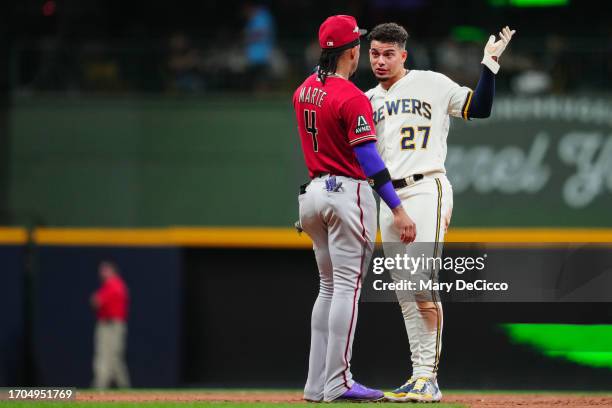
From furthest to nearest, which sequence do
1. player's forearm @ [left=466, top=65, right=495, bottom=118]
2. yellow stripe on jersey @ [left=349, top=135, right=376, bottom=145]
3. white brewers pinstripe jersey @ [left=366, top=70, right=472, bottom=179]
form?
white brewers pinstripe jersey @ [left=366, top=70, right=472, bottom=179]
player's forearm @ [left=466, top=65, right=495, bottom=118]
yellow stripe on jersey @ [left=349, top=135, right=376, bottom=145]

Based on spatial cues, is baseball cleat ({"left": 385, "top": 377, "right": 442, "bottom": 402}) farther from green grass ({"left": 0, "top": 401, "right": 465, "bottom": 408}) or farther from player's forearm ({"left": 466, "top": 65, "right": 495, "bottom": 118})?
player's forearm ({"left": 466, "top": 65, "right": 495, "bottom": 118})

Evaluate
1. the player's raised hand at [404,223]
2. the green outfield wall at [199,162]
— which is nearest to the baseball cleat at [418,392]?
the player's raised hand at [404,223]

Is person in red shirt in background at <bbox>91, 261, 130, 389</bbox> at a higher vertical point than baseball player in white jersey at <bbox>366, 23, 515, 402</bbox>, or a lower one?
lower

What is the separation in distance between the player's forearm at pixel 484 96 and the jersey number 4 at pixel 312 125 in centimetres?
88

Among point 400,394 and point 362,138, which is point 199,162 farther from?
point 362,138

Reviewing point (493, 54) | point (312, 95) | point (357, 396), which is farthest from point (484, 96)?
point (357, 396)

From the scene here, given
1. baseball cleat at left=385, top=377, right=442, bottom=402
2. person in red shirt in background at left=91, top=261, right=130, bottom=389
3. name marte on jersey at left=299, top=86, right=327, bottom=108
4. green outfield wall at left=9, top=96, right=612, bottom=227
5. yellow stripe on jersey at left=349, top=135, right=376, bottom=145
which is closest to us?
yellow stripe on jersey at left=349, top=135, right=376, bottom=145

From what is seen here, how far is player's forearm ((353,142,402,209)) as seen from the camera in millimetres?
5855

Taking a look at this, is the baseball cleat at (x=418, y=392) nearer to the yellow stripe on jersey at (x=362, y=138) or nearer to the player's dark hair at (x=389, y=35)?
the yellow stripe on jersey at (x=362, y=138)

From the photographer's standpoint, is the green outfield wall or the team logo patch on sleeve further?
the green outfield wall

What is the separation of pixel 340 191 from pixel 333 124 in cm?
35

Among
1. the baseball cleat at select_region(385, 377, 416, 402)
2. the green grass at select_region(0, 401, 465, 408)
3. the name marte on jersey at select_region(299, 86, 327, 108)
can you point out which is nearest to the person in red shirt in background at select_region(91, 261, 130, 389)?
the green grass at select_region(0, 401, 465, 408)

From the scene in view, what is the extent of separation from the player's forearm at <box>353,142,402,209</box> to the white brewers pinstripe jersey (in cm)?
42

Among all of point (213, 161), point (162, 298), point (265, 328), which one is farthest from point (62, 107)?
point (265, 328)
